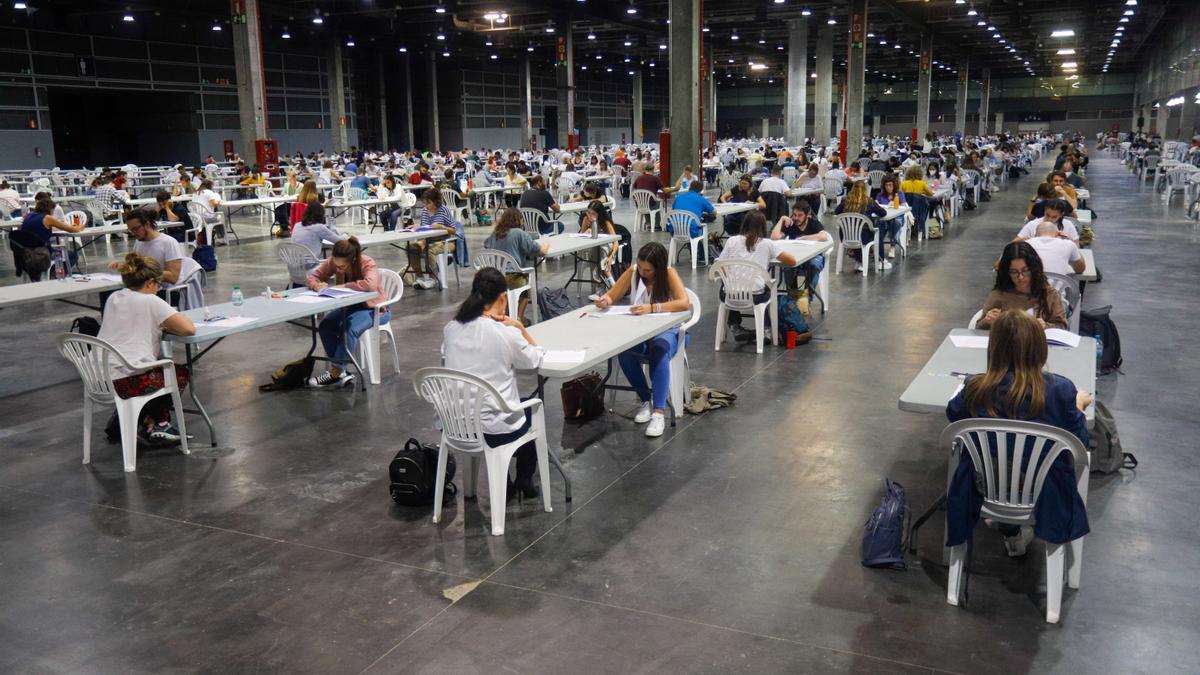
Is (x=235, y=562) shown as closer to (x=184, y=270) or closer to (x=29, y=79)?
(x=184, y=270)

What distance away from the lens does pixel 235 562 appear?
156 inches

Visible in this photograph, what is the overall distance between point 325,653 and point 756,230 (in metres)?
5.08

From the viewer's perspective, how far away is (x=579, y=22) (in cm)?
3528

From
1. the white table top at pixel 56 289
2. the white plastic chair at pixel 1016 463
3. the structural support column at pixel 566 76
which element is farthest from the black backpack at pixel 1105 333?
the structural support column at pixel 566 76

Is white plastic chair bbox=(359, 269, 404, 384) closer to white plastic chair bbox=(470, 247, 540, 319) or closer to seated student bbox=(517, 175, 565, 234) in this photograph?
white plastic chair bbox=(470, 247, 540, 319)

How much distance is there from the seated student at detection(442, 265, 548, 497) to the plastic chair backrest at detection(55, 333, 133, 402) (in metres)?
1.98

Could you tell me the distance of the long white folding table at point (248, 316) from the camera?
537 centimetres

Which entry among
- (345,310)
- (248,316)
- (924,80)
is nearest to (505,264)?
(345,310)

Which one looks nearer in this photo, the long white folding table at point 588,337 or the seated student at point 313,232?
the long white folding table at point 588,337

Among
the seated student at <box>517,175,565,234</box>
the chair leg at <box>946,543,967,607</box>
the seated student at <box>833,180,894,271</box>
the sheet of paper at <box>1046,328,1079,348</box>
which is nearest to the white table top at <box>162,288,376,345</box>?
the chair leg at <box>946,543,967,607</box>

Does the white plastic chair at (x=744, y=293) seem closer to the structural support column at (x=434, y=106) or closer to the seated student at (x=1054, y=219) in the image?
the seated student at (x=1054, y=219)

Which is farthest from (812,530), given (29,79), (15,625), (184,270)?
(29,79)

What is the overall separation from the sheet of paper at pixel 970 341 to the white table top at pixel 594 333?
1510mm

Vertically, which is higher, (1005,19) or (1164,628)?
(1005,19)
